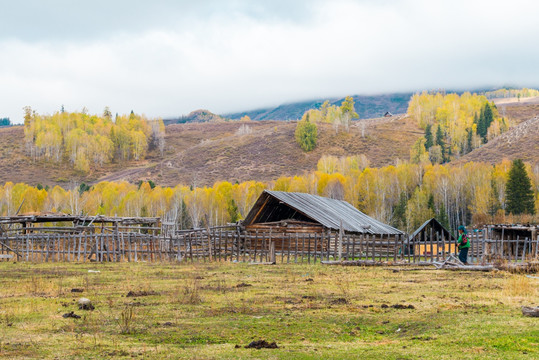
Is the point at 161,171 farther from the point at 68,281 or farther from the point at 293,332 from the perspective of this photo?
the point at 293,332

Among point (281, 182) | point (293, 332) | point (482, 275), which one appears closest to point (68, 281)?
point (293, 332)

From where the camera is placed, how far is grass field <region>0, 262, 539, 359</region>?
27.8 feet

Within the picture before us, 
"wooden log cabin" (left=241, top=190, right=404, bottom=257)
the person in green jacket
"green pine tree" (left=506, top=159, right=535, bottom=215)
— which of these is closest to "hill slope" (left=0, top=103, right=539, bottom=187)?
"green pine tree" (left=506, top=159, right=535, bottom=215)

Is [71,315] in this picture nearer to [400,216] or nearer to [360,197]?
[400,216]

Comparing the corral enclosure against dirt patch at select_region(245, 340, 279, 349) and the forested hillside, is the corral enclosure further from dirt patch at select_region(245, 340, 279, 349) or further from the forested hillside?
the forested hillside

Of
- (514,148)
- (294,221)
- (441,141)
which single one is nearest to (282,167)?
(441,141)

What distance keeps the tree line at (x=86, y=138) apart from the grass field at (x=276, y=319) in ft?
486

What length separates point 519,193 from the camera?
255 feet

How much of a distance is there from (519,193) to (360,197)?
83.9 ft

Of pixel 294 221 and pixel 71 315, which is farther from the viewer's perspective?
pixel 294 221

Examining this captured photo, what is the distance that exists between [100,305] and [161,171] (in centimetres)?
13854

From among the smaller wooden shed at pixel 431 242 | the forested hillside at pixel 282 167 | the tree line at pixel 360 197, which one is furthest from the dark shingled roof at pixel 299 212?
the tree line at pixel 360 197

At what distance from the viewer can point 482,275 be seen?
19.9 metres

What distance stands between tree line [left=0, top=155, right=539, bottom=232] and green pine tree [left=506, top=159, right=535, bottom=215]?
14.2 feet
